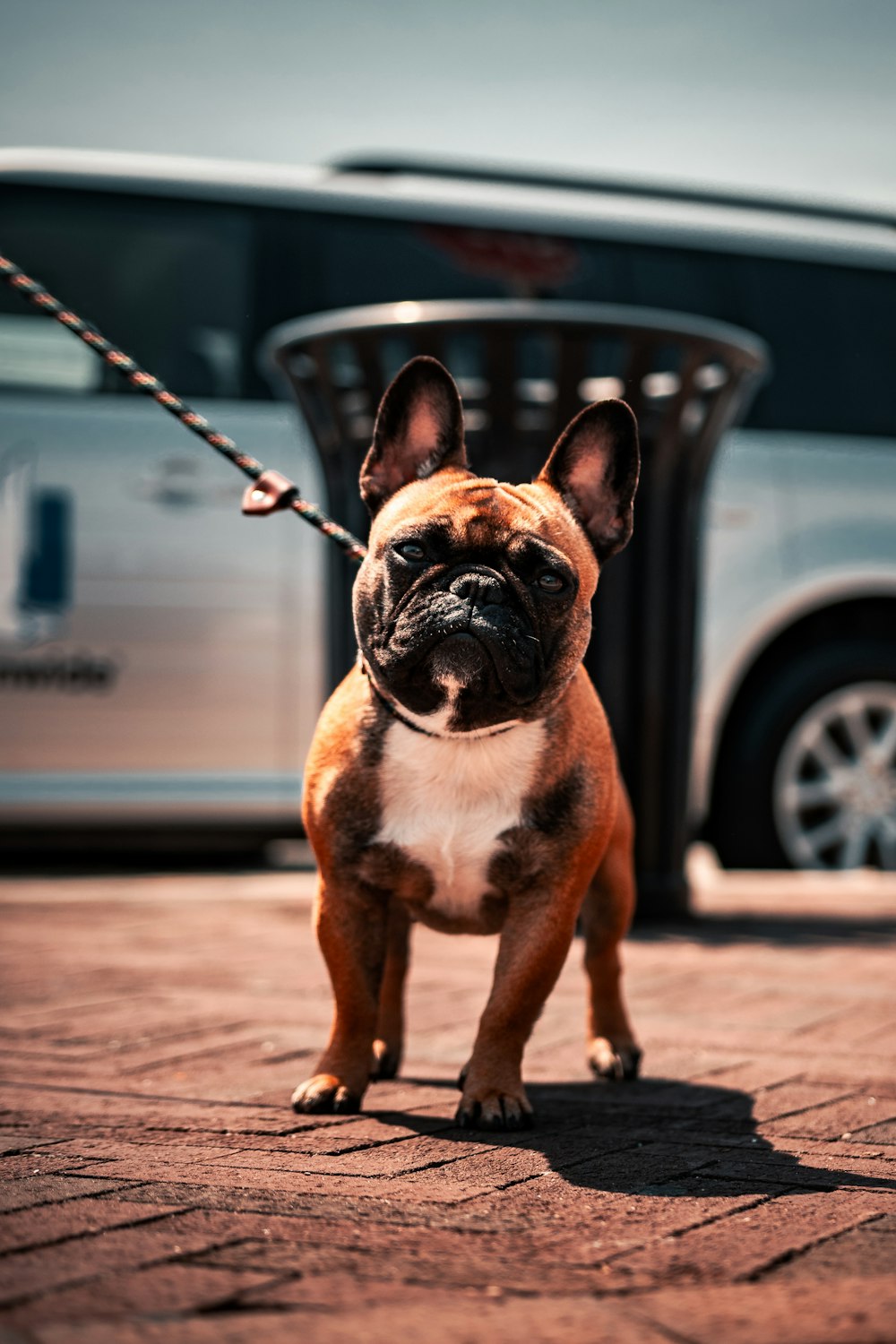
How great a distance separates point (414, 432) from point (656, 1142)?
122 centimetres

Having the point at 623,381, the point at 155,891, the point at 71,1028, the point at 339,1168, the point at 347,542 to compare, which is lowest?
the point at 155,891

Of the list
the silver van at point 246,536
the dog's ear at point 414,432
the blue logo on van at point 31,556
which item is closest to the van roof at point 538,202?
the silver van at point 246,536

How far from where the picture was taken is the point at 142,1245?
202cm

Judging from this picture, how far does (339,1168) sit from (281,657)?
417 centimetres

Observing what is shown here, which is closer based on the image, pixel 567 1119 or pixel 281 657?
pixel 567 1119

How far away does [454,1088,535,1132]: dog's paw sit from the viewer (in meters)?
2.72

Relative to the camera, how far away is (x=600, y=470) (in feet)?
9.50

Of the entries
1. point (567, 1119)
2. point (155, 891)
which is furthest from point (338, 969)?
point (155, 891)

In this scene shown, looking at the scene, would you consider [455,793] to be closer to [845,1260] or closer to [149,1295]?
[845,1260]

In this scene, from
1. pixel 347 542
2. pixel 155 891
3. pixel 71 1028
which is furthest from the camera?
pixel 155 891

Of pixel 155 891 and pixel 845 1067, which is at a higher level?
pixel 845 1067

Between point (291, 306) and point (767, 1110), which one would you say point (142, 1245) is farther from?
point (291, 306)

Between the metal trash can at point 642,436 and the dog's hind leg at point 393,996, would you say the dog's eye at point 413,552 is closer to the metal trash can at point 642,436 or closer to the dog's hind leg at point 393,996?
the dog's hind leg at point 393,996

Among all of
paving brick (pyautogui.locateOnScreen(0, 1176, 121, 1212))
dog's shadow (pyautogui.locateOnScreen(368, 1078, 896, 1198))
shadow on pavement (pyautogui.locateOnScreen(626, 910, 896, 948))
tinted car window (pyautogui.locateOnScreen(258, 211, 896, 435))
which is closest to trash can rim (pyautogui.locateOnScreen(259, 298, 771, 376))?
shadow on pavement (pyautogui.locateOnScreen(626, 910, 896, 948))
